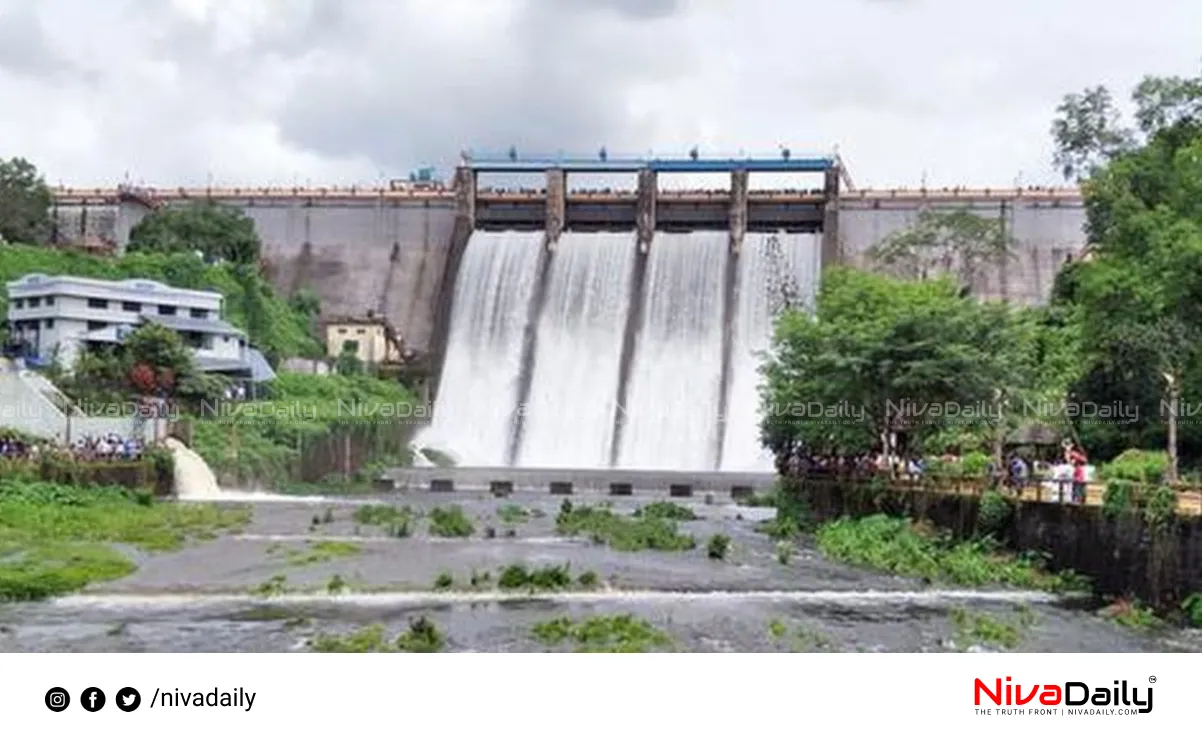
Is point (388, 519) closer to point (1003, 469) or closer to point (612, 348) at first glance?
point (1003, 469)

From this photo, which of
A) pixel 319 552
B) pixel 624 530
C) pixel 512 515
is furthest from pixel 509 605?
pixel 512 515

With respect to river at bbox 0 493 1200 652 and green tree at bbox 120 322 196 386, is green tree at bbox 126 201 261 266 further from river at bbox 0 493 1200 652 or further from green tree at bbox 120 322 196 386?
river at bbox 0 493 1200 652

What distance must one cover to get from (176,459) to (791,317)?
17966 mm

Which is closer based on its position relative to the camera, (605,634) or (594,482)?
(605,634)

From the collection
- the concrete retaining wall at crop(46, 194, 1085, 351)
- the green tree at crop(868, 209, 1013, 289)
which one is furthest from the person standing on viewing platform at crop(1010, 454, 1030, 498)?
the concrete retaining wall at crop(46, 194, 1085, 351)

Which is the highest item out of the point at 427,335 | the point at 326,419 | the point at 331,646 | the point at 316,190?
the point at 316,190

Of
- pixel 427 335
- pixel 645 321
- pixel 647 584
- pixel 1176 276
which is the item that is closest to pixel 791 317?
pixel 1176 276

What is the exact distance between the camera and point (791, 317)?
39500 mm

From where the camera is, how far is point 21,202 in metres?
64.6

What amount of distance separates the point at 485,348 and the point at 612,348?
17.9ft

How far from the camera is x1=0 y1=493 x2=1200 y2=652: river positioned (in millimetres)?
17500

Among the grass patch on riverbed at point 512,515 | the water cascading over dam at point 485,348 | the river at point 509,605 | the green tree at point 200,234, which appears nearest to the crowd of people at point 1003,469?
the river at point 509,605
